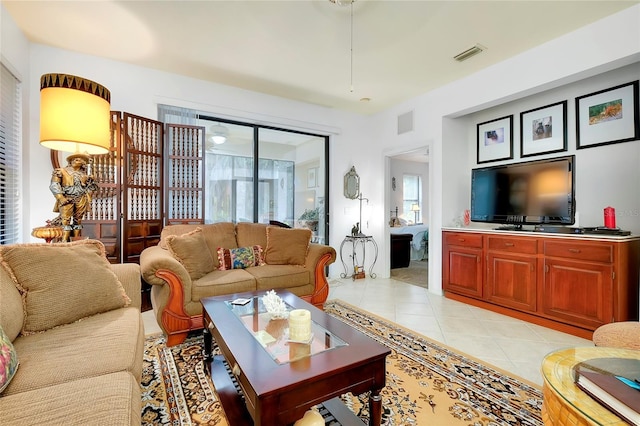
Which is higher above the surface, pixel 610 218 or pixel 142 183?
pixel 142 183

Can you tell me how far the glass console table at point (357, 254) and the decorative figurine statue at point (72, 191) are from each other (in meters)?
3.49

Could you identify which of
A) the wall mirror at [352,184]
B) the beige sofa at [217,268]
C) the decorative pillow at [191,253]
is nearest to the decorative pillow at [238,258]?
the beige sofa at [217,268]

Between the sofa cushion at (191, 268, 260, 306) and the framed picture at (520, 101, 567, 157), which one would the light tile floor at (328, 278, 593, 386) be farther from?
the framed picture at (520, 101, 567, 157)

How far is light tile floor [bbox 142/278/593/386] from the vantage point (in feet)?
7.13

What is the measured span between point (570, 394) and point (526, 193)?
2.81 m

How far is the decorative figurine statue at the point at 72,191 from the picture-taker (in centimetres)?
211

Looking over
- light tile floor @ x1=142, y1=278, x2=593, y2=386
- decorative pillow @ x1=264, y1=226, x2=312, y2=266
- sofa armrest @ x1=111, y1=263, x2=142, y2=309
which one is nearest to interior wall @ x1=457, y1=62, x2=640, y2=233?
light tile floor @ x1=142, y1=278, x2=593, y2=386

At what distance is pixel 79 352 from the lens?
1236 millimetres

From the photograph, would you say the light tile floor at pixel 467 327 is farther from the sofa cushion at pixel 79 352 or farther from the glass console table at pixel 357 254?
the sofa cushion at pixel 79 352

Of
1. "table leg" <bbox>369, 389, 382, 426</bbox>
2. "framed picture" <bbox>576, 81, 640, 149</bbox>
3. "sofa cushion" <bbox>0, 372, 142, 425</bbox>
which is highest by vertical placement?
Result: "framed picture" <bbox>576, 81, 640, 149</bbox>

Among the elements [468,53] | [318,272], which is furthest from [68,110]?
[468,53]

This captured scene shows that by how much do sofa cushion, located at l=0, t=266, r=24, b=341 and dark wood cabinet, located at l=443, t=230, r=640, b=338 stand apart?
152 inches

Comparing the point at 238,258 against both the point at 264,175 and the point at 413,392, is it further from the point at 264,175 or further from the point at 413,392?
the point at 413,392

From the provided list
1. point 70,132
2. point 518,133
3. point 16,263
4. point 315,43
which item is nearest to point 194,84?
point 315,43
